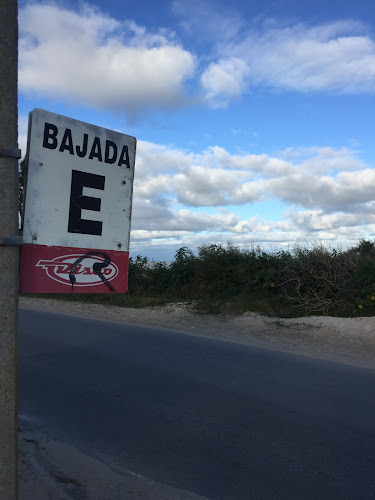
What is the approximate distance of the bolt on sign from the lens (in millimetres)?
2467

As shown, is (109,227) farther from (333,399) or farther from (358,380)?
(358,380)

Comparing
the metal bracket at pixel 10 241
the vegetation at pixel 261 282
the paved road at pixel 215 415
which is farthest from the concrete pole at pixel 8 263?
the vegetation at pixel 261 282

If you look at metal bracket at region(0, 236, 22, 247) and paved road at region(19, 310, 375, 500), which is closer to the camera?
metal bracket at region(0, 236, 22, 247)

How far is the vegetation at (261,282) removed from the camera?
526 inches

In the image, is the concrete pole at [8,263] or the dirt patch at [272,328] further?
the dirt patch at [272,328]

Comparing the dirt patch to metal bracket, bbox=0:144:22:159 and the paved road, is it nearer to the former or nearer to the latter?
the paved road

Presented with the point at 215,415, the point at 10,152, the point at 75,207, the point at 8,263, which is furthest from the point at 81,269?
the point at 215,415

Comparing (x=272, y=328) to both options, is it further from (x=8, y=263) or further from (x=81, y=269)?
(x=8, y=263)

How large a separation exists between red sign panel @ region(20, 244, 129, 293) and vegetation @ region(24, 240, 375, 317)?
36.2ft

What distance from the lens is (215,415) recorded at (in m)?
5.31

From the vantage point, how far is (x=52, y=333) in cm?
1050

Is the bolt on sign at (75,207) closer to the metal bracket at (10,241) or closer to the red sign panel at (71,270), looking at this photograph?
the red sign panel at (71,270)

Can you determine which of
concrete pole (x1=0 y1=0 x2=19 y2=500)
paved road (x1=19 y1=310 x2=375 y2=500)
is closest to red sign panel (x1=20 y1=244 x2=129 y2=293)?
concrete pole (x1=0 y1=0 x2=19 y2=500)

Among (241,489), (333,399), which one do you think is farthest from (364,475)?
(333,399)
